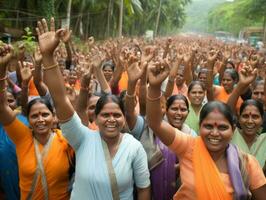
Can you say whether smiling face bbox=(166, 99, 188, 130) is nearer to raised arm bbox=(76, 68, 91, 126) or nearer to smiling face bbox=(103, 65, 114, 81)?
raised arm bbox=(76, 68, 91, 126)

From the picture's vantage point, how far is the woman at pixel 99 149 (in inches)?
90.9

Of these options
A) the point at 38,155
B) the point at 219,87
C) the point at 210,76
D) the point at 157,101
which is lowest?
the point at 38,155

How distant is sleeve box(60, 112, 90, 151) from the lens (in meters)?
2.39

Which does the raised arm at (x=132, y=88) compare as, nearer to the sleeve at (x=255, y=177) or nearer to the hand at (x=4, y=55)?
the hand at (x=4, y=55)

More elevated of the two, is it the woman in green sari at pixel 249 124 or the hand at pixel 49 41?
the hand at pixel 49 41

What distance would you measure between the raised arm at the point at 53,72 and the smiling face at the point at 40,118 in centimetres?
58

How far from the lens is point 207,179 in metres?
2.28

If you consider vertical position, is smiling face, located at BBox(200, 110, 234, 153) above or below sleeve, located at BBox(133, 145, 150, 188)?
above

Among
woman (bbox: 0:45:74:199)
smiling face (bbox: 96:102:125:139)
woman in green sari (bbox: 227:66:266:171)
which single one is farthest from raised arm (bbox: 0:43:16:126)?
woman in green sari (bbox: 227:66:266:171)

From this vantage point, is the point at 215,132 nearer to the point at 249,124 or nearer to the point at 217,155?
the point at 217,155

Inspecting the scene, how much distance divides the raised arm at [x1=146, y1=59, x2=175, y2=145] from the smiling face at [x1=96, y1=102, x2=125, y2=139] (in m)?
0.32

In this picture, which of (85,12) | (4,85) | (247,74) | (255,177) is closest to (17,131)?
(4,85)

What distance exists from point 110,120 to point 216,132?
73 cm

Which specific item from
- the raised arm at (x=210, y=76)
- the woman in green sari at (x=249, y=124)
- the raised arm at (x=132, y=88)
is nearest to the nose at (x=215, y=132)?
the raised arm at (x=132, y=88)
